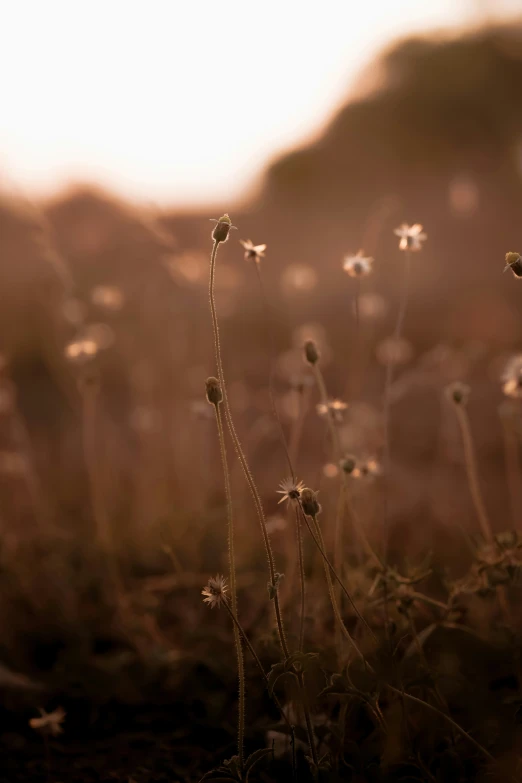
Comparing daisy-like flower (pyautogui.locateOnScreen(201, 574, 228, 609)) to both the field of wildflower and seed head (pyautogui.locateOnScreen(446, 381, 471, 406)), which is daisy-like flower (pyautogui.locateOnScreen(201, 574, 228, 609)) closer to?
the field of wildflower

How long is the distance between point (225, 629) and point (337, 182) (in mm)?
11816

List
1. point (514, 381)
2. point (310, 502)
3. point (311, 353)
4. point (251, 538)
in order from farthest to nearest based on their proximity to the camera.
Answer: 1. point (251, 538)
2. point (514, 381)
3. point (311, 353)
4. point (310, 502)

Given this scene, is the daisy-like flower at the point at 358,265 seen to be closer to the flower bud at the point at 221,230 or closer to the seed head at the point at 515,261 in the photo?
the seed head at the point at 515,261

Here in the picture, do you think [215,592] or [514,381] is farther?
[514,381]

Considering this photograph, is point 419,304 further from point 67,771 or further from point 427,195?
point 67,771

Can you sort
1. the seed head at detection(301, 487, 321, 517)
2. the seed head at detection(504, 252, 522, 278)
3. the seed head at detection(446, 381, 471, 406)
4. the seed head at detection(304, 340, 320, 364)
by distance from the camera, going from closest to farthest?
the seed head at detection(301, 487, 321, 517) → the seed head at detection(504, 252, 522, 278) → the seed head at detection(304, 340, 320, 364) → the seed head at detection(446, 381, 471, 406)

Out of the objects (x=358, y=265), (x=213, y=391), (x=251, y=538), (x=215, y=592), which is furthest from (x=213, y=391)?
(x=251, y=538)

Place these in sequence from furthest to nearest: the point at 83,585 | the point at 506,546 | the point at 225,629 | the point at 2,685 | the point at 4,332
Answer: the point at 4,332
the point at 83,585
the point at 225,629
the point at 2,685
the point at 506,546

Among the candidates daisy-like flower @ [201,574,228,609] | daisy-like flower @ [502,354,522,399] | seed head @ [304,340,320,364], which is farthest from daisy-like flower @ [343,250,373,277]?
daisy-like flower @ [201,574,228,609]

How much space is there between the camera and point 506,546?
1.66 meters

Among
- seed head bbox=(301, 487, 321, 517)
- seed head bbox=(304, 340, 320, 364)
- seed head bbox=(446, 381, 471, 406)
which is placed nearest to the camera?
seed head bbox=(301, 487, 321, 517)

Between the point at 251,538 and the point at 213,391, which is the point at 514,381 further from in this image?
the point at 251,538

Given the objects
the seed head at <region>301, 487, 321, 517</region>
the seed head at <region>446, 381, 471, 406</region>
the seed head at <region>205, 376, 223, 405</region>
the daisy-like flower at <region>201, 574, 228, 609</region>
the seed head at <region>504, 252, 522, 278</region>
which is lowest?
the daisy-like flower at <region>201, 574, 228, 609</region>

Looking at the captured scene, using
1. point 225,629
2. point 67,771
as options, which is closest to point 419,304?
point 225,629
